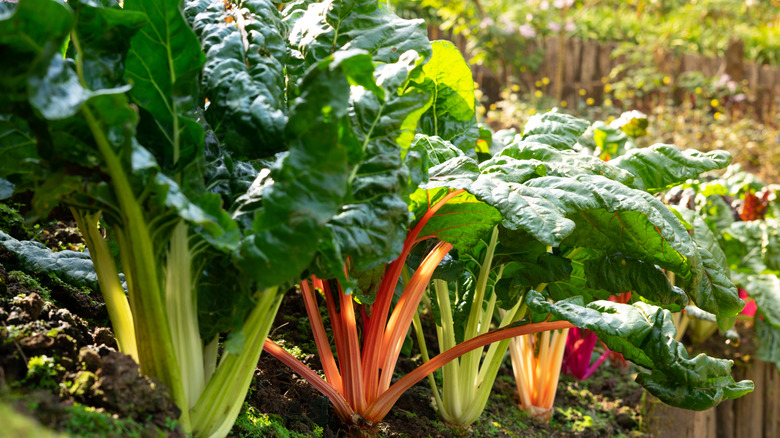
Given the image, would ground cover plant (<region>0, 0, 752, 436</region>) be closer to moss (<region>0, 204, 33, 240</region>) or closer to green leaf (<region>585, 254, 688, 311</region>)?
green leaf (<region>585, 254, 688, 311</region>)

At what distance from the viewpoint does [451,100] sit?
2084 millimetres

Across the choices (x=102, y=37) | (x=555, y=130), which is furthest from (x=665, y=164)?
(x=102, y=37)

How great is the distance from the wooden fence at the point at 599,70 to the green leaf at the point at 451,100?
198 inches

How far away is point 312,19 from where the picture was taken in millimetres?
1766

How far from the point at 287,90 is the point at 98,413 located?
103cm

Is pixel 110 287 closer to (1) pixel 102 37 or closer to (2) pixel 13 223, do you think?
(1) pixel 102 37

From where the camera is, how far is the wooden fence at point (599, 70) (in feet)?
24.3

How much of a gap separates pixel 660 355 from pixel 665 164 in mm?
924

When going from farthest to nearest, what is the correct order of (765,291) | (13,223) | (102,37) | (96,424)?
(765,291), (13,223), (102,37), (96,424)

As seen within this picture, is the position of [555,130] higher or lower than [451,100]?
lower

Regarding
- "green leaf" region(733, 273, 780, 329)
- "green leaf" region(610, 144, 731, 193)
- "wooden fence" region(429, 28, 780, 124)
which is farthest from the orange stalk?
"wooden fence" region(429, 28, 780, 124)

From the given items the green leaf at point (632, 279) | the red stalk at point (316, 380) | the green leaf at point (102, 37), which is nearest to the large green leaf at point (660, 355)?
the green leaf at point (632, 279)

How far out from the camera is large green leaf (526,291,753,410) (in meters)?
1.49

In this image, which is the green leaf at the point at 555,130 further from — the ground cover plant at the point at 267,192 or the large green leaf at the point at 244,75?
the large green leaf at the point at 244,75
